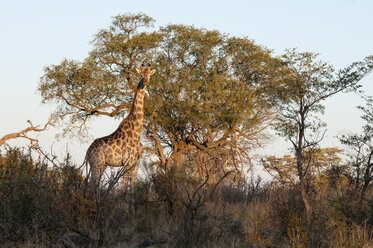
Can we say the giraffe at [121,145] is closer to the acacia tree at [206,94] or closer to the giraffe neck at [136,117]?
the giraffe neck at [136,117]

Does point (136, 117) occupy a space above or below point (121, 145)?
above

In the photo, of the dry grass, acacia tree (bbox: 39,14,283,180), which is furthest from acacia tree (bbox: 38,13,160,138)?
the dry grass

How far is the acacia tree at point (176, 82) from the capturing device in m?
22.1

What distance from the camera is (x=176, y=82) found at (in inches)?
870

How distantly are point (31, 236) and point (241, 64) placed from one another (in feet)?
58.8

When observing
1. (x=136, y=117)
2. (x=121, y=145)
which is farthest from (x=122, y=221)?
(x=136, y=117)

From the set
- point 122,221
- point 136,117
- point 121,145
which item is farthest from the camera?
point 136,117

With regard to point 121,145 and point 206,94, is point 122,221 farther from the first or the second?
point 206,94

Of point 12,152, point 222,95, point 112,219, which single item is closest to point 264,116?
point 222,95

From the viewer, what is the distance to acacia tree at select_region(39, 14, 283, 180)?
2209 cm

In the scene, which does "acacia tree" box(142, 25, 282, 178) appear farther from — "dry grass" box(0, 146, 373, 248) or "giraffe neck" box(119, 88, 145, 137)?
"dry grass" box(0, 146, 373, 248)

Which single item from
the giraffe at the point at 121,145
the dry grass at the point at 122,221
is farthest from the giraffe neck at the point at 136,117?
the dry grass at the point at 122,221

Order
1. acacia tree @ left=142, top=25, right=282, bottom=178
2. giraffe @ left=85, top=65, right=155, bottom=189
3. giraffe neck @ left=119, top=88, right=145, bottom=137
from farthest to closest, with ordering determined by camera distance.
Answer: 1. acacia tree @ left=142, top=25, right=282, bottom=178
2. giraffe neck @ left=119, top=88, right=145, bottom=137
3. giraffe @ left=85, top=65, right=155, bottom=189

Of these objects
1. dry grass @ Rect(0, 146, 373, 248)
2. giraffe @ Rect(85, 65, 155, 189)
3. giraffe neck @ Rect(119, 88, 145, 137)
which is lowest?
dry grass @ Rect(0, 146, 373, 248)
